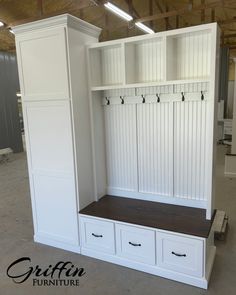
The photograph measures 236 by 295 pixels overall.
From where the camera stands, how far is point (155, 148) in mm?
2744

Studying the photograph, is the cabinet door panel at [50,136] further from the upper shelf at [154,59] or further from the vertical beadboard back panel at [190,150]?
the vertical beadboard back panel at [190,150]

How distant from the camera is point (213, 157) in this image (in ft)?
7.39

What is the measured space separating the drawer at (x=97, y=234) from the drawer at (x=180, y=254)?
48 centimetres

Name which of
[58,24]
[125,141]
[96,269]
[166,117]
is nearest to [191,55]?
[166,117]

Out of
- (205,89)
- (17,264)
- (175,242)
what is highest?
(205,89)

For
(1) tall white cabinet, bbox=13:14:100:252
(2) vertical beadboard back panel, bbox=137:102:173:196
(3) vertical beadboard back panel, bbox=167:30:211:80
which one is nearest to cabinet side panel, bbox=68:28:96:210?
(1) tall white cabinet, bbox=13:14:100:252

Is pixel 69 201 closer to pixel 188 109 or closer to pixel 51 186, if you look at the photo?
pixel 51 186

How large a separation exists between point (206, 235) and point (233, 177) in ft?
11.0

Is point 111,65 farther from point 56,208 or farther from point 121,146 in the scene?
point 56,208

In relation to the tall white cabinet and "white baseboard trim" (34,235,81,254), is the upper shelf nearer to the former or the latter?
the tall white cabinet

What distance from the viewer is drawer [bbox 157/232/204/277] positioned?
2.09m

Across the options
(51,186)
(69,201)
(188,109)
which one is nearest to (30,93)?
(51,186)

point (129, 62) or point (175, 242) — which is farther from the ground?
point (129, 62)

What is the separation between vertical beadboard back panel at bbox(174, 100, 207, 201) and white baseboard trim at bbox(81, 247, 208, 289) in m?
0.77
